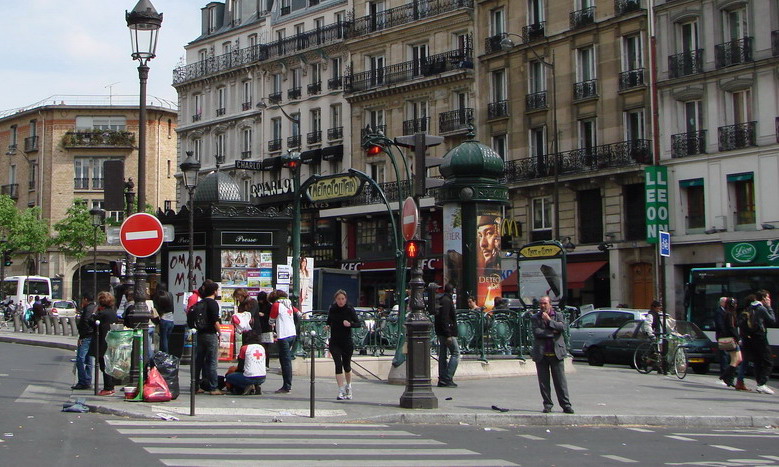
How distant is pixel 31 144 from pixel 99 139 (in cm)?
528

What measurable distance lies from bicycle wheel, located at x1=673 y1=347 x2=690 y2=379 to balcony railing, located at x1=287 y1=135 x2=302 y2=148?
37.8m

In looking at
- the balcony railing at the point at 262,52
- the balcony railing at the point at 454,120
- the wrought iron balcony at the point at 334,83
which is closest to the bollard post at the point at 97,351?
the balcony railing at the point at 454,120

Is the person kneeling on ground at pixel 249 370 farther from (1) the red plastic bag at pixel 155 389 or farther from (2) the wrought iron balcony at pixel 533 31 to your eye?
(2) the wrought iron balcony at pixel 533 31

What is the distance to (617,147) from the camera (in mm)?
42562

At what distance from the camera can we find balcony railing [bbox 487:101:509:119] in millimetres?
47719

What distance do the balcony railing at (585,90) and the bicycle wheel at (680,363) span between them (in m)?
22.5

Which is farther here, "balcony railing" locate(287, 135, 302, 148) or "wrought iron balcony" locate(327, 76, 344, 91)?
"balcony railing" locate(287, 135, 302, 148)

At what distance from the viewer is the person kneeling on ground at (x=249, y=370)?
16.3 m

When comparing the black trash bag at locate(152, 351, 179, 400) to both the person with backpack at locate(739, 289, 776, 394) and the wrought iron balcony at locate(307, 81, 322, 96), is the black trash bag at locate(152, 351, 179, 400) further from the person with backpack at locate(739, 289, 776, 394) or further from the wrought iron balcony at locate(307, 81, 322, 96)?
the wrought iron balcony at locate(307, 81, 322, 96)

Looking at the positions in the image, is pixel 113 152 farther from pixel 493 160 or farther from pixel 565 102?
pixel 493 160

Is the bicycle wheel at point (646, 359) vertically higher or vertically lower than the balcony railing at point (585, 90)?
lower

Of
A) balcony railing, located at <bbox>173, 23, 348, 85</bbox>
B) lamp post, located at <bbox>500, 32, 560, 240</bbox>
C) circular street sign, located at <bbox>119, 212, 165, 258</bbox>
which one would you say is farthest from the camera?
balcony railing, located at <bbox>173, 23, 348, 85</bbox>

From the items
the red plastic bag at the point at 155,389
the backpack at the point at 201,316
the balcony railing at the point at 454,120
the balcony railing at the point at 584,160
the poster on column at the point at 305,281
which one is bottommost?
the red plastic bag at the point at 155,389

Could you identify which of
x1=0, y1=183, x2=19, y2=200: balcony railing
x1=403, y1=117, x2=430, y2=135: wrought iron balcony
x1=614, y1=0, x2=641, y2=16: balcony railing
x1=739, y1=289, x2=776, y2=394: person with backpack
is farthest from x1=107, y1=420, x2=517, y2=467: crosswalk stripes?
x1=0, y1=183, x2=19, y2=200: balcony railing
